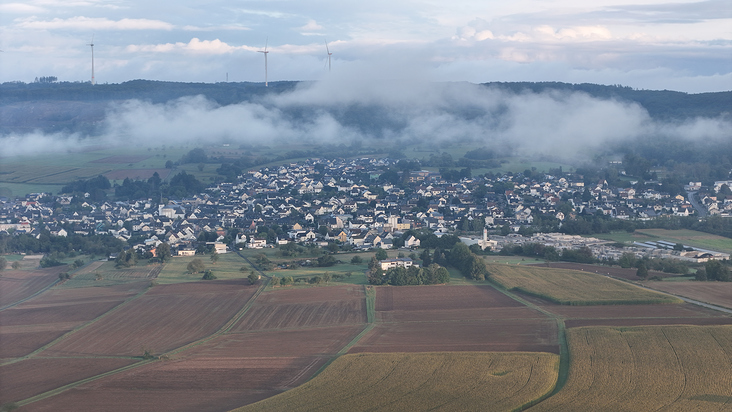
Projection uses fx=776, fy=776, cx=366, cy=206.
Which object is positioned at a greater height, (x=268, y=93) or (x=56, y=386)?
(x=268, y=93)

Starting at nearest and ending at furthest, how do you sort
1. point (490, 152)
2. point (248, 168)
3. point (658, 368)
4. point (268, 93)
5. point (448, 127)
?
point (658, 368) < point (248, 168) < point (490, 152) < point (448, 127) < point (268, 93)

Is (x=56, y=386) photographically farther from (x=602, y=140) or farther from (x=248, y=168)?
(x=602, y=140)

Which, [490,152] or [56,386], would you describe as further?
[490,152]

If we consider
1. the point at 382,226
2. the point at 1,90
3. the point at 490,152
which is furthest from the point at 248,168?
the point at 1,90

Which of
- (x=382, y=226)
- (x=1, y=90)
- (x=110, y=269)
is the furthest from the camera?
(x=1, y=90)

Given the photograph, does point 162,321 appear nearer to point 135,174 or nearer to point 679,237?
point 679,237

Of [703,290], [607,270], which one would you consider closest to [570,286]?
[607,270]
